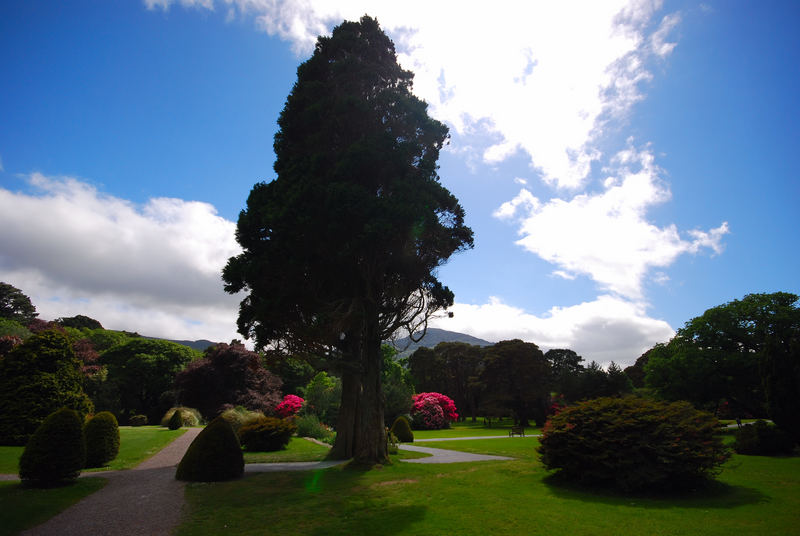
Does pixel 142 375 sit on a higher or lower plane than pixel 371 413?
higher

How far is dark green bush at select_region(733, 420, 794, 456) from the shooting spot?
14477 millimetres

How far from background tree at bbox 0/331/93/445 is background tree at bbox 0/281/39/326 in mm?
52852

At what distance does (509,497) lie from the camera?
28.7ft

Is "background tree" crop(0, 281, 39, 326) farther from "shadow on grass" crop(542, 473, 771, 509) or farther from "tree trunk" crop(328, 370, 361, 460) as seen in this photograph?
"shadow on grass" crop(542, 473, 771, 509)

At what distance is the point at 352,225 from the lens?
12.8 meters

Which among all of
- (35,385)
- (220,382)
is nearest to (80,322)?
(220,382)

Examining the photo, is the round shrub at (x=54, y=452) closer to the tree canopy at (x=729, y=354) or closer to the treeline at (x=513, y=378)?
the treeline at (x=513, y=378)

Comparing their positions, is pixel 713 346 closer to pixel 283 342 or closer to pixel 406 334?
pixel 406 334

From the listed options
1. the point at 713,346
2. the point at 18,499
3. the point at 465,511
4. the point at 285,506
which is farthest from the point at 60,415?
the point at 713,346

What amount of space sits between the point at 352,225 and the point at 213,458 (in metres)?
8.04

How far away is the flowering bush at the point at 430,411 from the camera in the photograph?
38.9 m

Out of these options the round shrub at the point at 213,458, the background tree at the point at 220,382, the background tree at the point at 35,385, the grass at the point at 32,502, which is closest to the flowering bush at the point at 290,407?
the background tree at the point at 220,382

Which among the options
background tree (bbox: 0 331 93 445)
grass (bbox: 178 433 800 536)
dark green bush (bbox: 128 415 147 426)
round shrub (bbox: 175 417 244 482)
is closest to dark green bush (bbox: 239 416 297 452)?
background tree (bbox: 0 331 93 445)

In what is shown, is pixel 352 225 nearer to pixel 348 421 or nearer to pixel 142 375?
pixel 348 421
